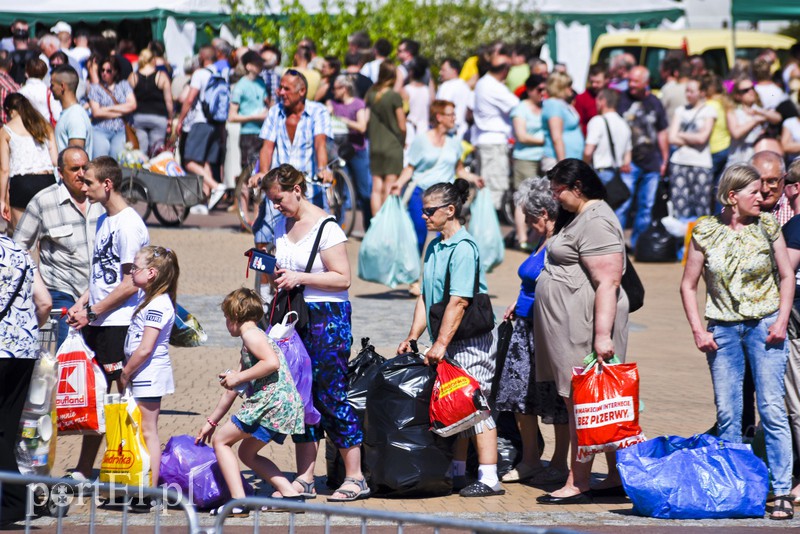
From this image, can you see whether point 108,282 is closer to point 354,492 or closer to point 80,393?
point 80,393

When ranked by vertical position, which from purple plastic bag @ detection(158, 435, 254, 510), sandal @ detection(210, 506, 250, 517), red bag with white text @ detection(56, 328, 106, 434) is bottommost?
sandal @ detection(210, 506, 250, 517)

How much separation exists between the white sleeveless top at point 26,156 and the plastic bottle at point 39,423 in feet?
12.6

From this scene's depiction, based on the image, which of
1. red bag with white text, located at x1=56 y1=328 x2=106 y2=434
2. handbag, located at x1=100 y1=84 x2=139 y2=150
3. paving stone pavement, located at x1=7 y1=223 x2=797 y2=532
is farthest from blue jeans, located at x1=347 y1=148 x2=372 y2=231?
red bag with white text, located at x1=56 y1=328 x2=106 y2=434

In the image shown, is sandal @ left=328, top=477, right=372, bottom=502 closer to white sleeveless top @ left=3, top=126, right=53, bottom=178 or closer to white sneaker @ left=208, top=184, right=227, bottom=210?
white sleeveless top @ left=3, top=126, right=53, bottom=178

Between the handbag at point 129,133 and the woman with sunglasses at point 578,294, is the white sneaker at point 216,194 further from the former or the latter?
the woman with sunglasses at point 578,294

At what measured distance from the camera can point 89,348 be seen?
664 centimetres

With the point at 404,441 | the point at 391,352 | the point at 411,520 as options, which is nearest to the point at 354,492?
the point at 404,441

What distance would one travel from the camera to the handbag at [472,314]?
6723 millimetres

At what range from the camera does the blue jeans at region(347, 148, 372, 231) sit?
15.2 meters

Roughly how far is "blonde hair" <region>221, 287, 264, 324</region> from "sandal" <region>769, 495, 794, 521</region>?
273 cm

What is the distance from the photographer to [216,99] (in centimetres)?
1639

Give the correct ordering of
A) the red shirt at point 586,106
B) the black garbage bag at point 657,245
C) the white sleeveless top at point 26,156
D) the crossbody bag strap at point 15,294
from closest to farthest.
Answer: the crossbody bag strap at point 15,294
the white sleeveless top at point 26,156
the black garbage bag at point 657,245
the red shirt at point 586,106

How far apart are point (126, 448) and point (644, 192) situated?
33.2 ft

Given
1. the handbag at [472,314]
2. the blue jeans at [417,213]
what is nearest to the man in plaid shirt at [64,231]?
the handbag at [472,314]
